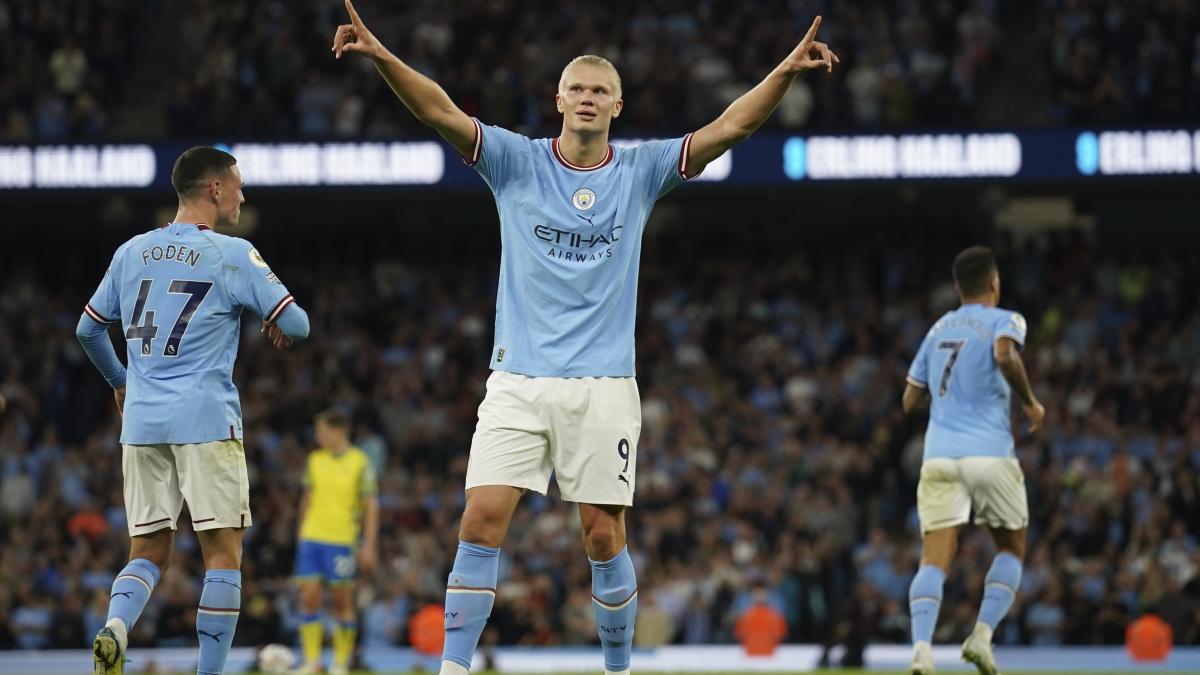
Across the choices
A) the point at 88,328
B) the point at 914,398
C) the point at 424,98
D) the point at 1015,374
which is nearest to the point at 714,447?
the point at 914,398

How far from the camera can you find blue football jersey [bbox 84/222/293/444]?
7297 mm

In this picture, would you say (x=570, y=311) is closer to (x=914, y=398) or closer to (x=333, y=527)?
(x=914, y=398)

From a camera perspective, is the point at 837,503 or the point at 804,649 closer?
the point at 804,649

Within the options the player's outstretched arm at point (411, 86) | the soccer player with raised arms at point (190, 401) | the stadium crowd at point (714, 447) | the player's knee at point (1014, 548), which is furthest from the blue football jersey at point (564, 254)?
the stadium crowd at point (714, 447)

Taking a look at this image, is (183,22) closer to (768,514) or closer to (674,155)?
(768,514)

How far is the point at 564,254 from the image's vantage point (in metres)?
6.91

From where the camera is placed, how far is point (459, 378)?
75.5ft

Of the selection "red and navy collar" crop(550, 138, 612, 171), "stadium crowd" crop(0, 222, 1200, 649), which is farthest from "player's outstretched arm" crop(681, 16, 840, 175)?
"stadium crowd" crop(0, 222, 1200, 649)

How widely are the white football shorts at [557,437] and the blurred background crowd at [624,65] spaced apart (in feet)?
50.8

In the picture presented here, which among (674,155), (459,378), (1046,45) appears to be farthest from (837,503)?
(674,155)

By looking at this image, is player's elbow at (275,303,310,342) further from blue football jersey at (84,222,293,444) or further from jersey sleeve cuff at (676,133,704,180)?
jersey sleeve cuff at (676,133,704,180)

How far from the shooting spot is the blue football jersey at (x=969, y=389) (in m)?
9.73

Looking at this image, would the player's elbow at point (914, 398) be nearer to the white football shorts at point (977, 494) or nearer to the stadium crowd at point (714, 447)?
the white football shorts at point (977, 494)

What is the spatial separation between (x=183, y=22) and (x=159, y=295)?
2041cm
